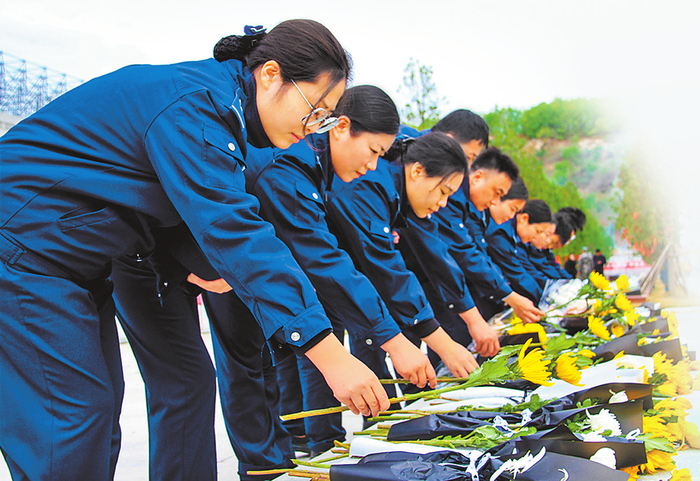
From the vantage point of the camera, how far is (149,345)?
5.02 ft

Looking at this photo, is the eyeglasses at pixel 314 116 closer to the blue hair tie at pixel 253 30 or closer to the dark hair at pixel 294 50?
the dark hair at pixel 294 50

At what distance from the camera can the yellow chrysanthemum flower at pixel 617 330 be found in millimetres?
2938

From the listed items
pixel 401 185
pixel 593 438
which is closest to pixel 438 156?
pixel 401 185

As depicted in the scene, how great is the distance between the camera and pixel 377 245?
7.24 feet

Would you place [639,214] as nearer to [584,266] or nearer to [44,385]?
[584,266]

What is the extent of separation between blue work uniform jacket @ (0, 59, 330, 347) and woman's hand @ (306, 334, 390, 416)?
2.2 inches

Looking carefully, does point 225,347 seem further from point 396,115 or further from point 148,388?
point 396,115

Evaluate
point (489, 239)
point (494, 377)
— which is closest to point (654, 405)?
point (494, 377)

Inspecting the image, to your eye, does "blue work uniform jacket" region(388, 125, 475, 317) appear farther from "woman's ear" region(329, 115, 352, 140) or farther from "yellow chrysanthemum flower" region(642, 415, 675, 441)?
"yellow chrysanthemum flower" region(642, 415, 675, 441)

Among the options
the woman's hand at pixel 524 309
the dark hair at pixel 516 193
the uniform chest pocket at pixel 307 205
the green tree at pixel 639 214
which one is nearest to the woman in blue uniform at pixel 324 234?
the uniform chest pocket at pixel 307 205

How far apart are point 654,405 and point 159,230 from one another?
1.52 metres

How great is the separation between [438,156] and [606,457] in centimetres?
163

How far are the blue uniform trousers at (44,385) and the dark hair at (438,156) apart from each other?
182 cm

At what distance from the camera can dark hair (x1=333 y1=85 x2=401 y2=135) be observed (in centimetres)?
215
